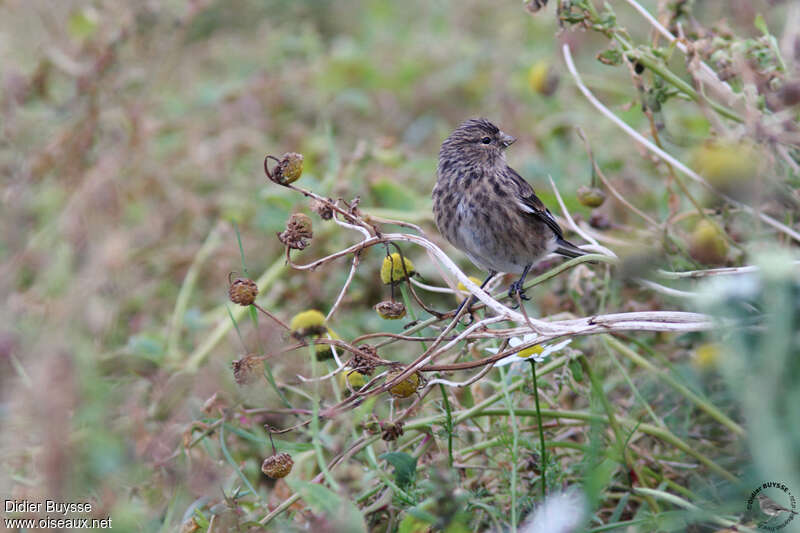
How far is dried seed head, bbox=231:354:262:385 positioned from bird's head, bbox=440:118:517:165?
1.46 metres

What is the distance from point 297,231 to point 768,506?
1275 millimetres

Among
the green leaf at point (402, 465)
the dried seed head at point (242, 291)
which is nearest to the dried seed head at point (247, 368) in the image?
the dried seed head at point (242, 291)

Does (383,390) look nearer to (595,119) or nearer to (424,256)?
(424,256)

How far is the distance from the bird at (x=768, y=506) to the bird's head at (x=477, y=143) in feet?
5.46

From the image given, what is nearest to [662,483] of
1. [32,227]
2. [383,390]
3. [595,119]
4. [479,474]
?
[479,474]

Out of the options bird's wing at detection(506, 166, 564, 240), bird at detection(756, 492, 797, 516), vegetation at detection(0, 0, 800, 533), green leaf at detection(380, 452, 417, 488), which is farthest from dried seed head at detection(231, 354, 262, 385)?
bird's wing at detection(506, 166, 564, 240)

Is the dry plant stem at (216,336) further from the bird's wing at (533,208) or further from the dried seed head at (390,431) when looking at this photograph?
the dried seed head at (390,431)

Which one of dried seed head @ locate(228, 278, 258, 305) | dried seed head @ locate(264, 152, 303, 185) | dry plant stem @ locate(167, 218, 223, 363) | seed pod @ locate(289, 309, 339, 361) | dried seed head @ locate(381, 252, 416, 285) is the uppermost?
dried seed head @ locate(264, 152, 303, 185)

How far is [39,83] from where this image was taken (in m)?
4.45

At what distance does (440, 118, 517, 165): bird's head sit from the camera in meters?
3.22

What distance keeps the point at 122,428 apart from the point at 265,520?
1.06 m

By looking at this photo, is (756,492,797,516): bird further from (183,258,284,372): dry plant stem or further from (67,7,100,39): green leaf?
(67,7,100,39): green leaf

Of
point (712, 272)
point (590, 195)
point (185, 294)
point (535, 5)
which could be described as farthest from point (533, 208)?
point (185, 294)

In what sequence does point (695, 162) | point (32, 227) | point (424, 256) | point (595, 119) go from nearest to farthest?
point (695, 162) → point (424, 256) → point (32, 227) → point (595, 119)
